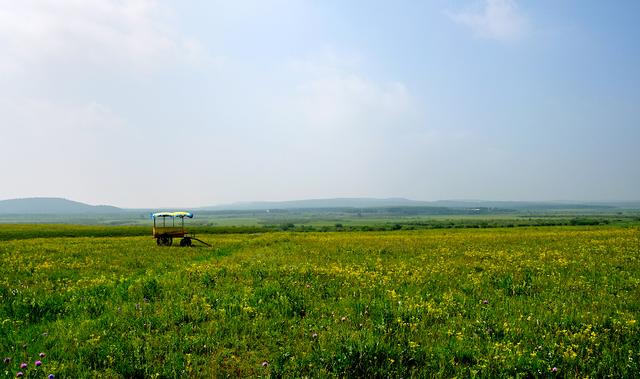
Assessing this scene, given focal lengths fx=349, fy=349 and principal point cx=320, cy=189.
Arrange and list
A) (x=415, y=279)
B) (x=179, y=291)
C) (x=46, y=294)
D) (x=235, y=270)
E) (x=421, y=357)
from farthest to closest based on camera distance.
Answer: (x=235, y=270) < (x=415, y=279) < (x=46, y=294) < (x=179, y=291) < (x=421, y=357)

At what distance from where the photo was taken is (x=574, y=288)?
11328 mm

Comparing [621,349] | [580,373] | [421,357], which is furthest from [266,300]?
[621,349]

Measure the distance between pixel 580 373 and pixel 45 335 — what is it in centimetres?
995

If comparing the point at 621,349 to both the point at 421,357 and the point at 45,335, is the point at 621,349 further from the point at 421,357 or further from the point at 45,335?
the point at 45,335

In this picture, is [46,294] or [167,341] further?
[46,294]

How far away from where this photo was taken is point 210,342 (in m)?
6.78

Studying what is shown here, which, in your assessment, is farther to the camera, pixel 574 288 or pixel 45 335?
pixel 574 288

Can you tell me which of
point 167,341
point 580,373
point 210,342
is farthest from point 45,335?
point 580,373

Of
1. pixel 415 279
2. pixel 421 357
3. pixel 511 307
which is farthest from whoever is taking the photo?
pixel 415 279

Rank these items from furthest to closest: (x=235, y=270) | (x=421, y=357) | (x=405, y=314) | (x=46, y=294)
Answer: (x=235, y=270)
(x=46, y=294)
(x=405, y=314)
(x=421, y=357)

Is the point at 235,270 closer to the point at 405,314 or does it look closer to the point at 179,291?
the point at 179,291

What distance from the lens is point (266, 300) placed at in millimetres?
9570

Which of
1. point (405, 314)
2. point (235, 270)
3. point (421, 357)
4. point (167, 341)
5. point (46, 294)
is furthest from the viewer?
point (235, 270)

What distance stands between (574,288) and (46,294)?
56.8ft
